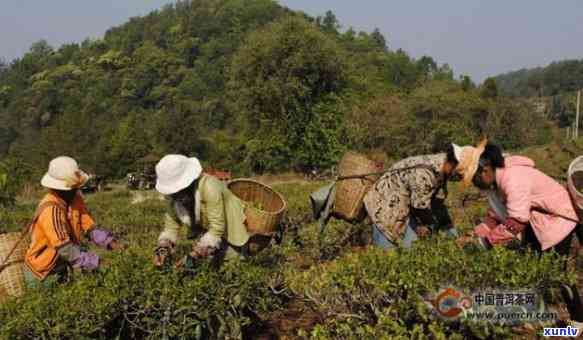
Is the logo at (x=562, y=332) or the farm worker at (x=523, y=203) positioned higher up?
the farm worker at (x=523, y=203)

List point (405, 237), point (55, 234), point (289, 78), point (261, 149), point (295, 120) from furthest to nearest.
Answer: point (261, 149)
point (295, 120)
point (289, 78)
point (405, 237)
point (55, 234)

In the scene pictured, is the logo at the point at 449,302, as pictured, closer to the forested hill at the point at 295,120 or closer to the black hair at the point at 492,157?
the black hair at the point at 492,157

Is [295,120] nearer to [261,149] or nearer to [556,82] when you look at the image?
[261,149]

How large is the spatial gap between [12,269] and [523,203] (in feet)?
11.8

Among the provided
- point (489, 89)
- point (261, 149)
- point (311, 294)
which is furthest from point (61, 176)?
point (489, 89)

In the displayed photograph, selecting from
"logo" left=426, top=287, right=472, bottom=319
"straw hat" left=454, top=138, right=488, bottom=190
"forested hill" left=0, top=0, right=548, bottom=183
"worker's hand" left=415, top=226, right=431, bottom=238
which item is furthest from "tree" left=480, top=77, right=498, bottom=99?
"logo" left=426, top=287, right=472, bottom=319

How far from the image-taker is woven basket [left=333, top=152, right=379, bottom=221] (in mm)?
4574

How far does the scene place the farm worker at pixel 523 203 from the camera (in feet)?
10.4

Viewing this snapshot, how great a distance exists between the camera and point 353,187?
4.63 m

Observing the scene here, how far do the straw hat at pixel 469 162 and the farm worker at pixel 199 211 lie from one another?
1549mm

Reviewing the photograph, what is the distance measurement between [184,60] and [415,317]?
3591 inches

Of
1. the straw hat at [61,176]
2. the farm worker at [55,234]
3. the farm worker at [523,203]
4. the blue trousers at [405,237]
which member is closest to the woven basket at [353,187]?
the blue trousers at [405,237]

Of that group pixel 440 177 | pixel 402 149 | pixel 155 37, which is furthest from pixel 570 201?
pixel 155 37

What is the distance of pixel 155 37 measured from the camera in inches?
3984
